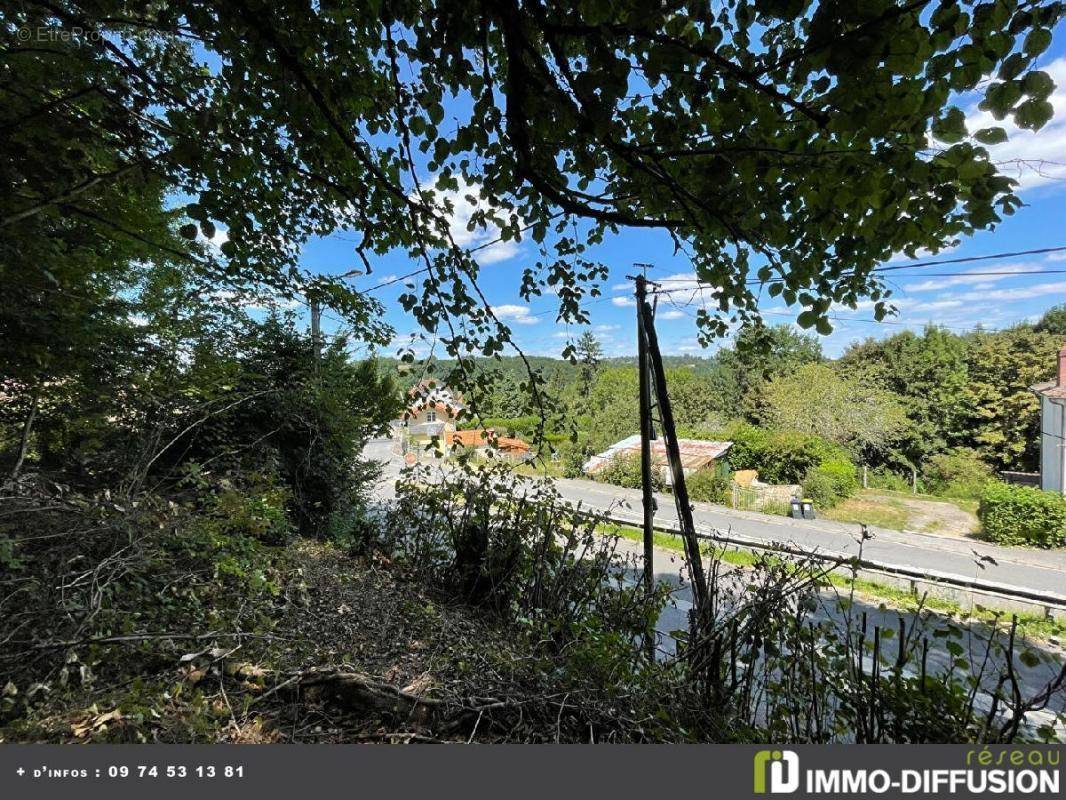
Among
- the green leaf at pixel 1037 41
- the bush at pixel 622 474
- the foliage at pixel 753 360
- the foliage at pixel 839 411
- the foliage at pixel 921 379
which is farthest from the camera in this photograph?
the foliage at pixel 921 379

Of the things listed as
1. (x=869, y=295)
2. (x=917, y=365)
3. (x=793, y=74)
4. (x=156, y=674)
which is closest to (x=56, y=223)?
(x=156, y=674)

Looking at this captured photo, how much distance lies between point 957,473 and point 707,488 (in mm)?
10935

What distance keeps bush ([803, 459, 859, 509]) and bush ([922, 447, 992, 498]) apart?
4.12 metres

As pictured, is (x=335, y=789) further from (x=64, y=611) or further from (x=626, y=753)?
(x=64, y=611)

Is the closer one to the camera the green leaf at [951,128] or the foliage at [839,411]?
the green leaf at [951,128]

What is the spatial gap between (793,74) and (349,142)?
4.74 feet

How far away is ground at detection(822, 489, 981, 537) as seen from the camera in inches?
464

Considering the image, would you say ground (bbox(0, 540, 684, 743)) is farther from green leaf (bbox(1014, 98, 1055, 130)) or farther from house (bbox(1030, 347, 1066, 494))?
house (bbox(1030, 347, 1066, 494))

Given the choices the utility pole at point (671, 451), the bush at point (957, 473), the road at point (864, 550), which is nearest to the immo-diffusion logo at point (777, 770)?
the utility pole at point (671, 451)

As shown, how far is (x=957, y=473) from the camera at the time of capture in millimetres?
16844

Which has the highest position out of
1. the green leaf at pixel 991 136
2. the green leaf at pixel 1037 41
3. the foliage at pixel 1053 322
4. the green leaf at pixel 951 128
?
the foliage at pixel 1053 322

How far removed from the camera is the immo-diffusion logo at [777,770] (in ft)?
4.36

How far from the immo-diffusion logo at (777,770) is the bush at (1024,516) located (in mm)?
13296

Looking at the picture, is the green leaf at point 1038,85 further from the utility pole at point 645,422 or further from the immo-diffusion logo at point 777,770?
the utility pole at point 645,422
